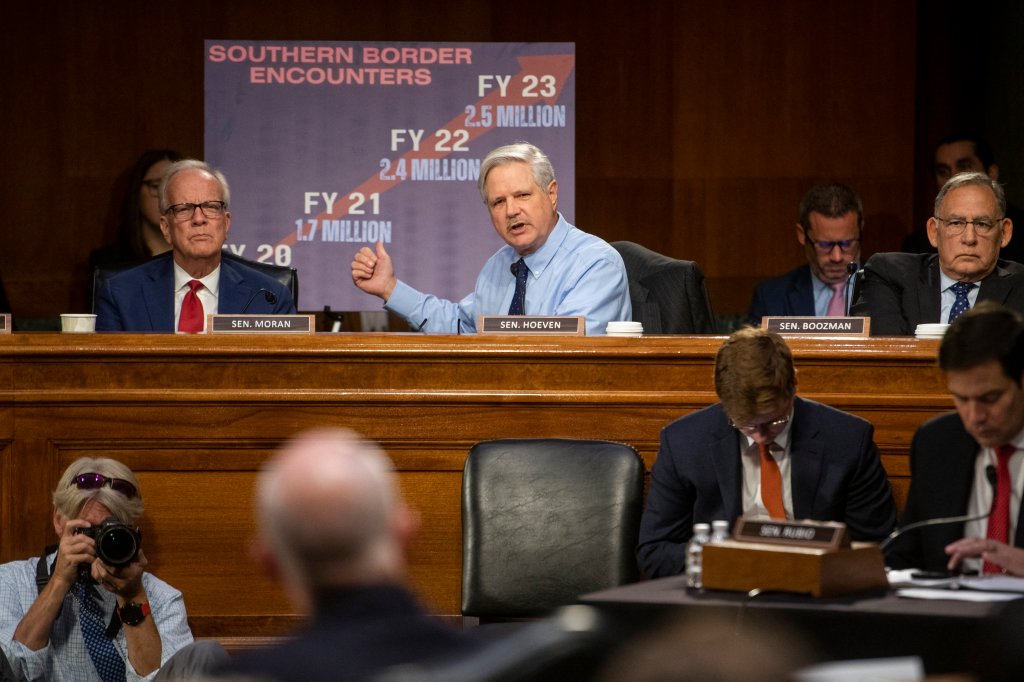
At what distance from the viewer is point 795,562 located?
2.63m

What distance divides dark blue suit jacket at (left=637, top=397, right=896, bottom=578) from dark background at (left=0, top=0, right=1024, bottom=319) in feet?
12.8

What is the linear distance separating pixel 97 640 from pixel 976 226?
2.80 meters

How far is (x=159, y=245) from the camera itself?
6477 mm

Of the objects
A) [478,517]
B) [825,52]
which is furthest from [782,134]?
[478,517]

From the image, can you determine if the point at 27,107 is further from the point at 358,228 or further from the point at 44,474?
the point at 44,474

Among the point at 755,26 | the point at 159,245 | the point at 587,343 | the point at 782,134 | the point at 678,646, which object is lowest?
the point at 678,646

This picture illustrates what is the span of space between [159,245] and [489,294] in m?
2.11

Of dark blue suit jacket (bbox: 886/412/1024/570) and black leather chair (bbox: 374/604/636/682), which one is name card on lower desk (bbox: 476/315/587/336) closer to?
dark blue suit jacket (bbox: 886/412/1024/570)

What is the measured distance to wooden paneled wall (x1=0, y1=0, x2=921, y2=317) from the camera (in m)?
7.36

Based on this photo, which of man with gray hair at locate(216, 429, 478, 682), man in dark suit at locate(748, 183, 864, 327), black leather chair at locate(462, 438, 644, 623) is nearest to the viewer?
man with gray hair at locate(216, 429, 478, 682)

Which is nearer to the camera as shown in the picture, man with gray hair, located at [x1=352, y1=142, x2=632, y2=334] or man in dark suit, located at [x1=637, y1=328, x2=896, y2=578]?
man in dark suit, located at [x1=637, y1=328, x2=896, y2=578]

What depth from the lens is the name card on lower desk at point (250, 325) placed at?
13.7 feet

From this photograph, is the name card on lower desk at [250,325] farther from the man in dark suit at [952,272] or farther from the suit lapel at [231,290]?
the man in dark suit at [952,272]

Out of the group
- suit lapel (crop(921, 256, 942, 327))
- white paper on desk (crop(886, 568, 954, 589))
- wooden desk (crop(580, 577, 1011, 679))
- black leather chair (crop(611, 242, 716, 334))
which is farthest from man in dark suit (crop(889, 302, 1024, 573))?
black leather chair (crop(611, 242, 716, 334))
